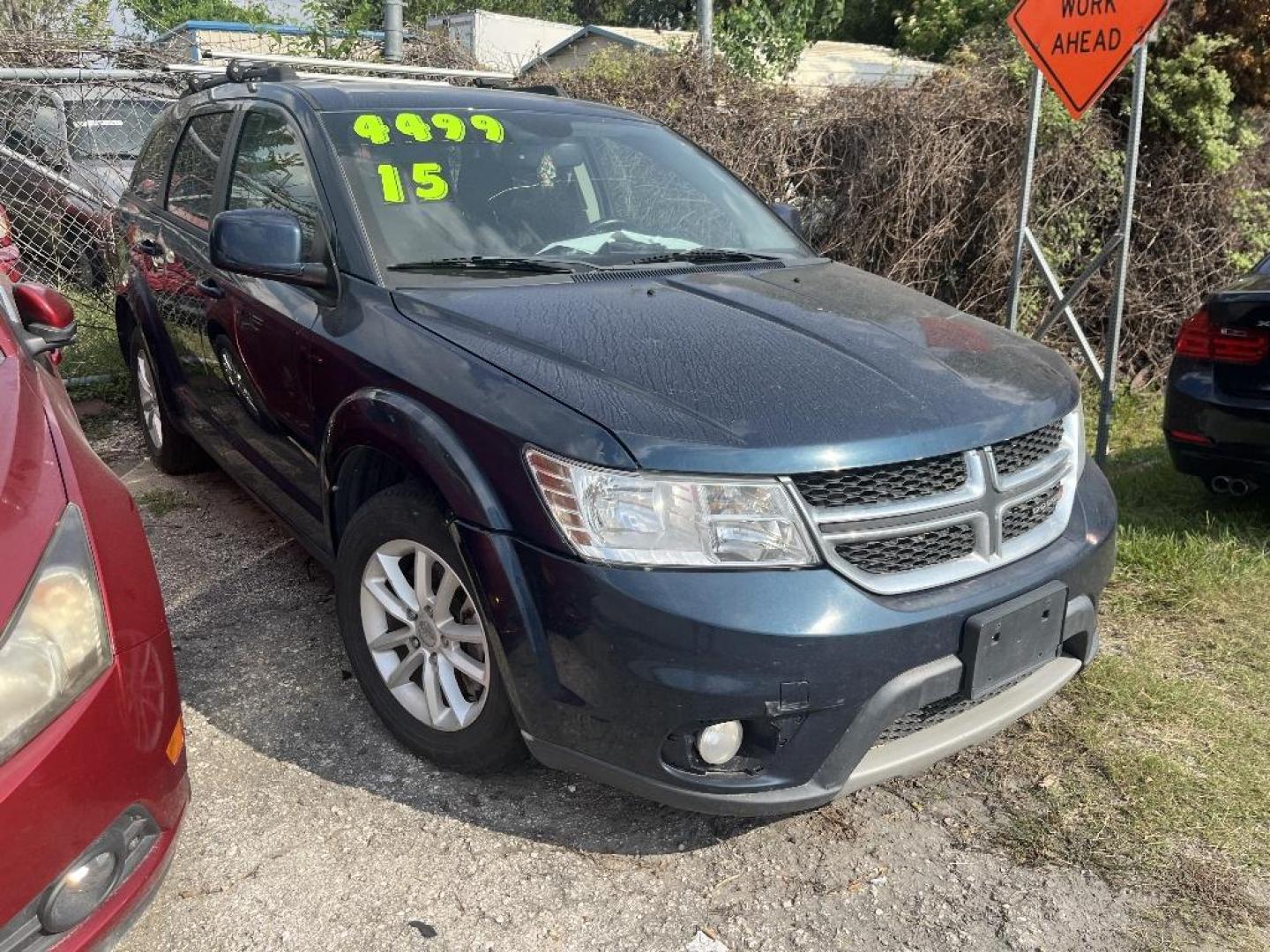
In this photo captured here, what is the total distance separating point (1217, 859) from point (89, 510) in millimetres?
2675

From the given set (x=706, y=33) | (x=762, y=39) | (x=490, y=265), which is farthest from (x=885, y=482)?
(x=762, y=39)

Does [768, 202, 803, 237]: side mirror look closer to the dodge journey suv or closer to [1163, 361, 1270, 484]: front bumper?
the dodge journey suv

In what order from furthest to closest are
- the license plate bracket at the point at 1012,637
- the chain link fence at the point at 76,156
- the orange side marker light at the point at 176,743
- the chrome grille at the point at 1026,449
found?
the chain link fence at the point at 76,156 < the chrome grille at the point at 1026,449 < the license plate bracket at the point at 1012,637 < the orange side marker light at the point at 176,743

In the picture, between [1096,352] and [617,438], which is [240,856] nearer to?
[617,438]

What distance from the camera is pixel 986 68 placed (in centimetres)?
759

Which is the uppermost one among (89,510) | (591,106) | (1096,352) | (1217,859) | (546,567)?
(591,106)

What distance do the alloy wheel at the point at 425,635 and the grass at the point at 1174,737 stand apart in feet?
4.73

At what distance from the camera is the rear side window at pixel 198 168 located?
13.3 feet

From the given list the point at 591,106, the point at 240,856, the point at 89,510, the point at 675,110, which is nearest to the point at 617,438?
the point at 89,510

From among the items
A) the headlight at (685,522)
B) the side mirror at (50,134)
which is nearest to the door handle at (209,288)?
the headlight at (685,522)

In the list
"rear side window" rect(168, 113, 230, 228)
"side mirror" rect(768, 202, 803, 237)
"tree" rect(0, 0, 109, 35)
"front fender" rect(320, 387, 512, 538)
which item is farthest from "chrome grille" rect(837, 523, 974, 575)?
"tree" rect(0, 0, 109, 35)

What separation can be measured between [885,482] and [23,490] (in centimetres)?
171

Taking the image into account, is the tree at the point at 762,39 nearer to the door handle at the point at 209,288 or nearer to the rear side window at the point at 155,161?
the rear side window at the point at 155,161

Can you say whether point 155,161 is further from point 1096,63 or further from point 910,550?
point 1096,63
